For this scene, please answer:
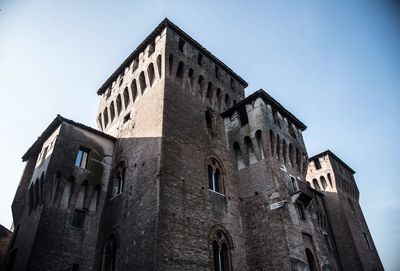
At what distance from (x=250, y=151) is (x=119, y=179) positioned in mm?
7078

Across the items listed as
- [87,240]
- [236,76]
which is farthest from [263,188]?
[236,76]

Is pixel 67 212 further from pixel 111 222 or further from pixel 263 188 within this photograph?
pixel 263 188

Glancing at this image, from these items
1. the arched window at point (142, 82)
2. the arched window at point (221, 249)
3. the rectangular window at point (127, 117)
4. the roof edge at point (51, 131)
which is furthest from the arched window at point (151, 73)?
Result: the arched window at point (221, 249)

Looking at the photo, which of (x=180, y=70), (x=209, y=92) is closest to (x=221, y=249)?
(x=209, y=92)

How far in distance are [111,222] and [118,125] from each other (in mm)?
6519

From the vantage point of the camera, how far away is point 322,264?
14.4 metres

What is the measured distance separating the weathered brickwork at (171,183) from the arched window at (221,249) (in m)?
0.05

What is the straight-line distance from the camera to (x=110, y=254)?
13.2 metres

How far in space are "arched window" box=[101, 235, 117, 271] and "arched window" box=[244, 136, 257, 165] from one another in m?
7.78

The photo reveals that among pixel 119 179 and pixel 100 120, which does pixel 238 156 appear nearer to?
pixel 119 179

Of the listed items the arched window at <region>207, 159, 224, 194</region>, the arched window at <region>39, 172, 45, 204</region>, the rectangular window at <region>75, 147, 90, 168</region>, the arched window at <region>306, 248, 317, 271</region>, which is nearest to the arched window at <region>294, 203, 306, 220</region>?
the arched window at <region>306, 248, 317, 271</region>

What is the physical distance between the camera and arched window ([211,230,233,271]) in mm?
12562

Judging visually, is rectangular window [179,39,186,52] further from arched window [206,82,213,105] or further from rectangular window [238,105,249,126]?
rectangular window [238,105,249,126]

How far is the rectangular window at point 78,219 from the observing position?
44.7 ft
